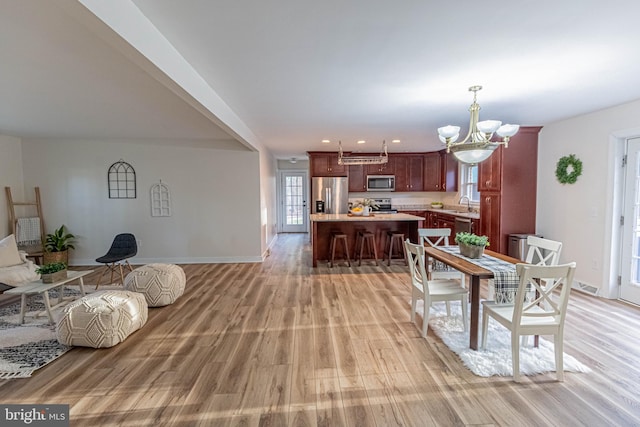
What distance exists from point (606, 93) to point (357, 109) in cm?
259

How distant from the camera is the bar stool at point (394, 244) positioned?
5.99m

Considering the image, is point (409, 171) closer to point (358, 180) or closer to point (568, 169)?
point (358, 180)

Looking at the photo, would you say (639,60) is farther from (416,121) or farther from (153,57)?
(153,57)

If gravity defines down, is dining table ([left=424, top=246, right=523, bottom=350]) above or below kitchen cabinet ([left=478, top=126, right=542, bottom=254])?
below

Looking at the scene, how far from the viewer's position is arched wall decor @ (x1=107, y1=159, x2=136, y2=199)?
6137 mm

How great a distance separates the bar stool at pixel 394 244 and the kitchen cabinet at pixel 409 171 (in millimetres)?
2386

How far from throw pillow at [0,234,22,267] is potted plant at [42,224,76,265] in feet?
3.84

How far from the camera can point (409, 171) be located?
8227mm

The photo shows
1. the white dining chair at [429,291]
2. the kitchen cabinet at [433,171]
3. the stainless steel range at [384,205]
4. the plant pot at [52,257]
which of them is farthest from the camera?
the stainless steel range at [384,205]

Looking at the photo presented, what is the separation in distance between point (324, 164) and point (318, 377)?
601 centimetres

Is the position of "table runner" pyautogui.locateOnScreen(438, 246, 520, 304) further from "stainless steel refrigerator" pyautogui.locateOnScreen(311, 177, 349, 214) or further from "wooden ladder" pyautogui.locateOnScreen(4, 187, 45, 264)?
"wooden ladder" pyautogui.locateOnScreen(4, 187, 45, 264)

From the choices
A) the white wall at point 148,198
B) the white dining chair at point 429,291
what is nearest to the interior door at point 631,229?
the white dining chair at point 429,291

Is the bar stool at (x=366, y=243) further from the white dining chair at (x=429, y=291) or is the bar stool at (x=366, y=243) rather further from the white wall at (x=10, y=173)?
the white wall at (x=10, y=173)

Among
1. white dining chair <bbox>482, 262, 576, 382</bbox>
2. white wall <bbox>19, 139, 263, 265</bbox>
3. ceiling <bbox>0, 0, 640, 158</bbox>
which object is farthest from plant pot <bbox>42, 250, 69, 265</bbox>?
white dining chair <bbox>482, 262, 576, 382</bbox>
